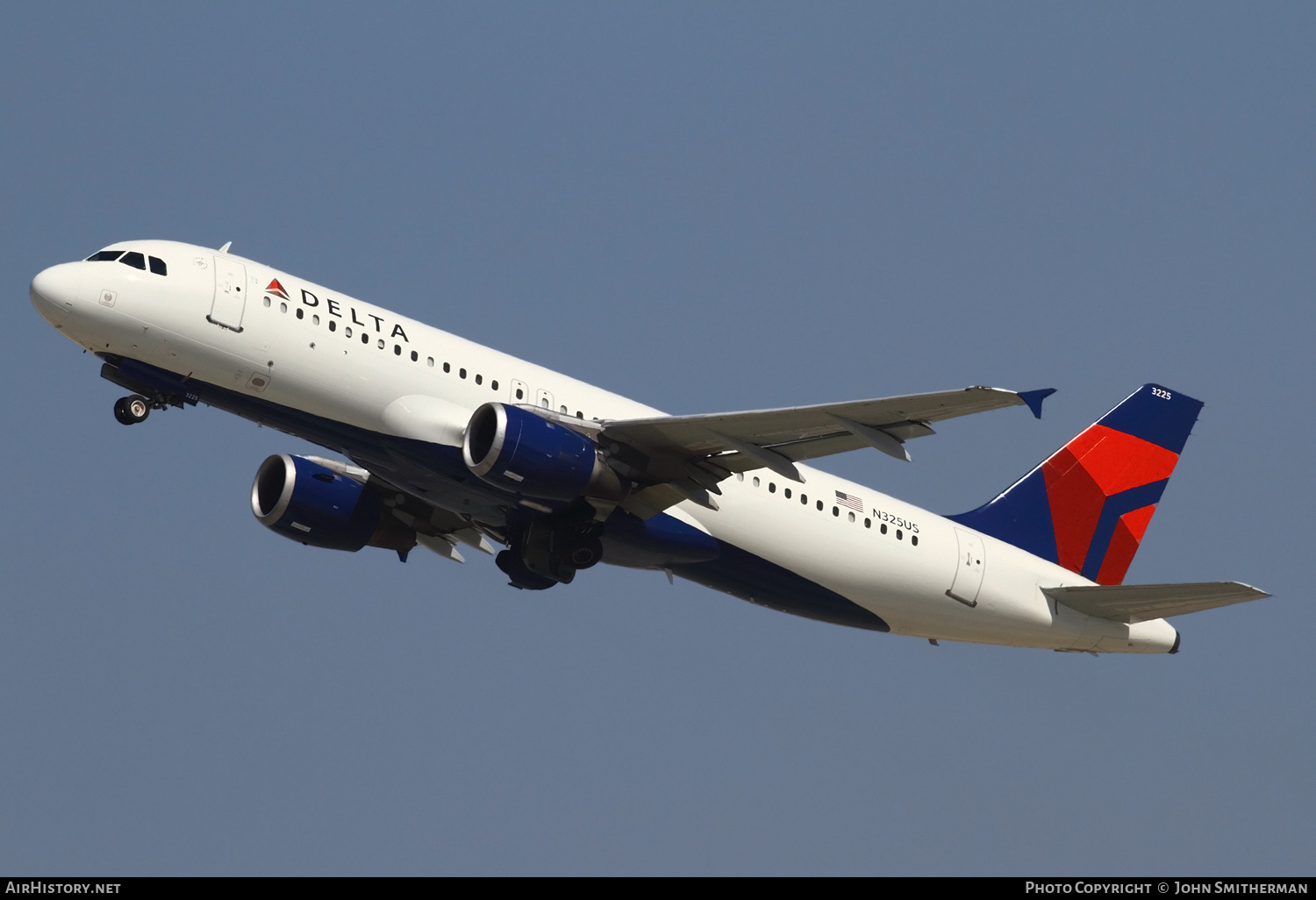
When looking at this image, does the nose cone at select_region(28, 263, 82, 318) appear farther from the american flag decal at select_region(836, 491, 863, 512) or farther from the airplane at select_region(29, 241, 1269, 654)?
the american flag decal at select_region(836, 491, 863, 512)

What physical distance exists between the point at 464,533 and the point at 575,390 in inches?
253

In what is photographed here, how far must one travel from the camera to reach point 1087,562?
127ft

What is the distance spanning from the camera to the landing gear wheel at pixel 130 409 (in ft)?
98.1

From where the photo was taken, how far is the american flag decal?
34.4 metres

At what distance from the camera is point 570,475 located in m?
30.2

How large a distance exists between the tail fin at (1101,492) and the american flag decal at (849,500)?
13.1ft

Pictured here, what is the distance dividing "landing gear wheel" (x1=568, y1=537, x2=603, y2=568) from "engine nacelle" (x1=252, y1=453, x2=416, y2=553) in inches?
246

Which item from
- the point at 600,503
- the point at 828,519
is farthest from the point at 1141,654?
the point at 600,503

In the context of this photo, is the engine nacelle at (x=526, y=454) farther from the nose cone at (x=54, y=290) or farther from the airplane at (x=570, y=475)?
the nose cone at (x=54, y=290)

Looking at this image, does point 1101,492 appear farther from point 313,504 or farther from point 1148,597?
point 313,504

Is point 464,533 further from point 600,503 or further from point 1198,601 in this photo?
point 1198,601

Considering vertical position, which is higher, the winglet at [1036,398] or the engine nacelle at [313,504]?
the engine nacelle at [313,504]

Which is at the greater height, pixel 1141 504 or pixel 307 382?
pixel 1141 504

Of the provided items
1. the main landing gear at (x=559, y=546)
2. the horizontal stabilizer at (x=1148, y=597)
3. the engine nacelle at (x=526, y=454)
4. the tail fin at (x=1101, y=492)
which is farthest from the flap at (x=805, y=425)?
the tail fin at (x=1101, y=492)
